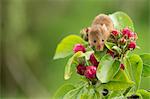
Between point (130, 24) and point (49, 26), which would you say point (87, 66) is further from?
point (49, 26)

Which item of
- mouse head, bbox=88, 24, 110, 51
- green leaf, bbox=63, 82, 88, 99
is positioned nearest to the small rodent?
mouse head, bbox=88, 24, 110, 51

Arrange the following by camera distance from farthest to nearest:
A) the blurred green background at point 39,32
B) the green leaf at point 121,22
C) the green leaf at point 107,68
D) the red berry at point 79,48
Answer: the blurred green background at point 39,32
the green leaf at point 121,22
the red berry at point 79,48
the green leaf at point 107,68

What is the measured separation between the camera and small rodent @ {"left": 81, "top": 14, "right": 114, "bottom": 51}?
144 cm

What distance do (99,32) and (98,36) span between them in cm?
2

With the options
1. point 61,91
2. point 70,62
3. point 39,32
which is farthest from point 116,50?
point 39,32

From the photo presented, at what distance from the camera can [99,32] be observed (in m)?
1.46

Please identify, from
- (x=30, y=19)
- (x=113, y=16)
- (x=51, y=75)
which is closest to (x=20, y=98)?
(x=51, y=75)

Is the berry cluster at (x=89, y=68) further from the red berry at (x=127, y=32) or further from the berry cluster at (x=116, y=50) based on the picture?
the red berry at (x=127, y=32)

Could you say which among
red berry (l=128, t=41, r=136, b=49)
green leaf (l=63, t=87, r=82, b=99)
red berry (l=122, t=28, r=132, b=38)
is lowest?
green leaf (l=63, t=87, r=82, b=99)

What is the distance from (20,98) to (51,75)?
22.1 inches

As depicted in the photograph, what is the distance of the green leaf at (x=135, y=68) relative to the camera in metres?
1.42

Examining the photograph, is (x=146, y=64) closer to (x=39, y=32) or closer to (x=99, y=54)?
(x=99, y=54)

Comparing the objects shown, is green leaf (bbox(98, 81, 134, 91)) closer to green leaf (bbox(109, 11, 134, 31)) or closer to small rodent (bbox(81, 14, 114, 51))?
small rodent (bbox(81, 14, 114, 51))

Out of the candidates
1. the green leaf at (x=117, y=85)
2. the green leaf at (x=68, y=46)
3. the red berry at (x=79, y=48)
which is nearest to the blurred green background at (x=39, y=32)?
the green leaf at (x=68, y=46)
